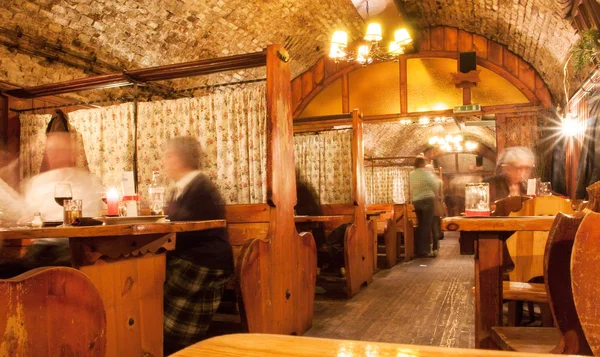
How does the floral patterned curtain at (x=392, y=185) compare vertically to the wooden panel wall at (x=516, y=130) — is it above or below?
below

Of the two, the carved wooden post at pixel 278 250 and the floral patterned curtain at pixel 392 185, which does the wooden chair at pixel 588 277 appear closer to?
the carved wooden post at pixel 278 250

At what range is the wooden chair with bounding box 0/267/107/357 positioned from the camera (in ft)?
5.29

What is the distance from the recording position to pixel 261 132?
3713 mm

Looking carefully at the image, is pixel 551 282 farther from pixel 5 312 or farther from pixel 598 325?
pixel 5 312

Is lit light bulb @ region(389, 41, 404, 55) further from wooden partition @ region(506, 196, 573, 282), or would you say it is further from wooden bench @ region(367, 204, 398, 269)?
wooden partition @ region(506, 196, 573, 282)

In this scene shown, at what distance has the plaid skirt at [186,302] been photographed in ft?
10.0

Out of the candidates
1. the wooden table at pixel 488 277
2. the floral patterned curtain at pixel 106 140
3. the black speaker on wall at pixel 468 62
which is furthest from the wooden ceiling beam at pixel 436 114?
the wooden table at pixel 488 277

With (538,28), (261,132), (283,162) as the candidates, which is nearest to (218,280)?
(283,162)

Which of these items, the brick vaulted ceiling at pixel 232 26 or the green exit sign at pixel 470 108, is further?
the green exit sign at pixel 470 108

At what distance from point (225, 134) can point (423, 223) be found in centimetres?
525

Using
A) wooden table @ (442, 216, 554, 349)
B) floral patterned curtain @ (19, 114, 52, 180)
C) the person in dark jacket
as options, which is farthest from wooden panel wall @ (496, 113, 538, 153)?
floral patterned curtain @ (19, 114, 52, 180)

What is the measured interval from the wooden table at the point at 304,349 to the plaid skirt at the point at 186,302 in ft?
8.17

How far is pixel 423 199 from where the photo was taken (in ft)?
26.9

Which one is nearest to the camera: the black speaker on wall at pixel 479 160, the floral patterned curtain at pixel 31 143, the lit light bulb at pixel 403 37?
the floral patterned curtain at pixel 31 143
